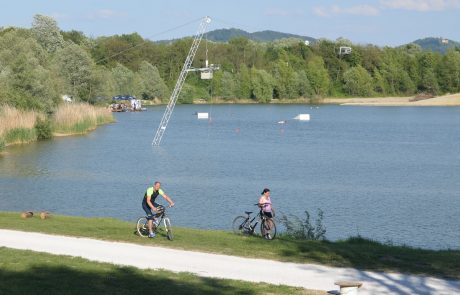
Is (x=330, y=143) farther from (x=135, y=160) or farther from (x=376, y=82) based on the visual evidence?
(x=376, y=82)

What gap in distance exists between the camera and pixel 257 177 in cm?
4844

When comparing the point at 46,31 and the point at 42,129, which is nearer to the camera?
the point at 42,129

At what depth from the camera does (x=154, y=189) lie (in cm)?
2252

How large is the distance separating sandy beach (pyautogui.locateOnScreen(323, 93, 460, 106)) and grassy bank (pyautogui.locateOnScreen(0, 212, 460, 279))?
161 metres

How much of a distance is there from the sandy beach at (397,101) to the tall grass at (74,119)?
325ft

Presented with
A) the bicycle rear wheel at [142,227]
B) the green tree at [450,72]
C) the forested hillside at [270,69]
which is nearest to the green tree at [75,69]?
the forested hillside at [270,69]

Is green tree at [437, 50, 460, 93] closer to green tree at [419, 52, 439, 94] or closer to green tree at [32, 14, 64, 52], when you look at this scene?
green tree at [419, 52, 439, 94]

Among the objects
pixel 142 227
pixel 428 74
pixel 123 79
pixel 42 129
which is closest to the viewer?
pixel 142 227

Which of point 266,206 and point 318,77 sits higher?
point 318,77

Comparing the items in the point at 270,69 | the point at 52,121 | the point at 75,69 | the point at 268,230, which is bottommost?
the point at 268,230

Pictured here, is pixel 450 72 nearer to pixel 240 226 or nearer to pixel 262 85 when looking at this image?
pixel 262 85

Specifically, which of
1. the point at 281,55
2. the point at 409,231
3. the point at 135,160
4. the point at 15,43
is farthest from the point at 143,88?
the point at 409,231

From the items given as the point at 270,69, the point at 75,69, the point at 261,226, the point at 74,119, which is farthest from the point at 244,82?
the point at 261,226

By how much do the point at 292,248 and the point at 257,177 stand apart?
2849cm
